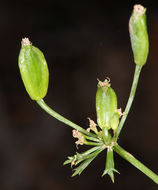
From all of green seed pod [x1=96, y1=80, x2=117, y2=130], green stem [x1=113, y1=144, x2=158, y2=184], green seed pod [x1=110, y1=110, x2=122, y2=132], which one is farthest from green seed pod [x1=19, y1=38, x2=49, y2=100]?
green stem [x1=113, y1=144, x2=158, y2=184]

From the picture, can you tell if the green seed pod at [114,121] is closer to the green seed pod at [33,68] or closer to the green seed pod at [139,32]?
the green seed pod at [139,32]

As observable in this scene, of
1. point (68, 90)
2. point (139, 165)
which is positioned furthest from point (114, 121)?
point (68, 90)

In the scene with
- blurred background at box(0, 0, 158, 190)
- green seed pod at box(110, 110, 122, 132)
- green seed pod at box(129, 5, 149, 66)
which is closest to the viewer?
green seed pod at box(129, 5, 149, 66)

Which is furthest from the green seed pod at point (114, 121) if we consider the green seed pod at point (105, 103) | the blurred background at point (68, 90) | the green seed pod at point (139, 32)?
the blurred background at point (68, 90)

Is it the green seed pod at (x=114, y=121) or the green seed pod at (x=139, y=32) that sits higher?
the green seed pod at (x=139, y=32)

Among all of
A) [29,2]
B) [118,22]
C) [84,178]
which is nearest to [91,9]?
[118,22]

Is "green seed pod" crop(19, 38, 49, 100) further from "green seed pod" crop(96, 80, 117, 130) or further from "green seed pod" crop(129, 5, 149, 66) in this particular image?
"green seed pod" crop(129, 5, 149, 66)

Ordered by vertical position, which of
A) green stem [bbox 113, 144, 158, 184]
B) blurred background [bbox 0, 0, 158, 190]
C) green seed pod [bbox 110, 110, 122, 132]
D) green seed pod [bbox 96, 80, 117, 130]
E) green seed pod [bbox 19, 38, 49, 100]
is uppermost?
blurred background [bbox 0, 0, 158, 190]
